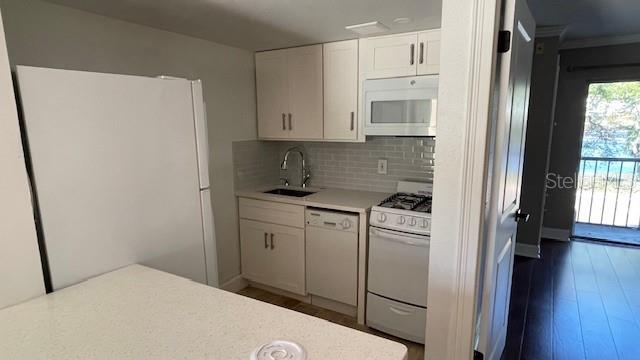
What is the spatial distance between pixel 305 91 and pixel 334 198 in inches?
37.3

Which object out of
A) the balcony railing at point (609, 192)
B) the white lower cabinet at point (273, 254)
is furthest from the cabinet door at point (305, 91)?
the balcony railing at point (609, 192)

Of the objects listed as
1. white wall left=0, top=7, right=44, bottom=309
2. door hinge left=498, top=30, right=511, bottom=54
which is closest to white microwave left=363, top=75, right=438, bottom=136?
door hinge left=498, top=30, right=511, bottom=54

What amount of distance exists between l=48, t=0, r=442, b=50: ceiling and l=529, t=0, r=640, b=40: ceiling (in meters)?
1.39

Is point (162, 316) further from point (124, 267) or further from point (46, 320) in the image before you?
point (124, 267)

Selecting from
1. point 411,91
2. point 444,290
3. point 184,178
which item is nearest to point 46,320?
point 184,178

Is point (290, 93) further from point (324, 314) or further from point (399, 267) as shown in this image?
point (324, 314)

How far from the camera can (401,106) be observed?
8.53 feet

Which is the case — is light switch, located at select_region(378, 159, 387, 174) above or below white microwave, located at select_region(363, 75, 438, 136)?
below

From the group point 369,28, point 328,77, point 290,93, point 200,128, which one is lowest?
point 200,128

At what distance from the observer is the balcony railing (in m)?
4.59

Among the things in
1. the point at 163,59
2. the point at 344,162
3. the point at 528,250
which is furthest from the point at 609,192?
the point at 163,59

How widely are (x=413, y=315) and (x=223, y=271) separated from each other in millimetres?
1629

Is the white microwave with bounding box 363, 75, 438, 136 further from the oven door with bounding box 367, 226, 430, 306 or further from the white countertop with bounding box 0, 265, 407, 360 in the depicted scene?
the white countertop with bounding box 0, 265, 407, 360

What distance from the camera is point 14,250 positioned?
1.12 metres
